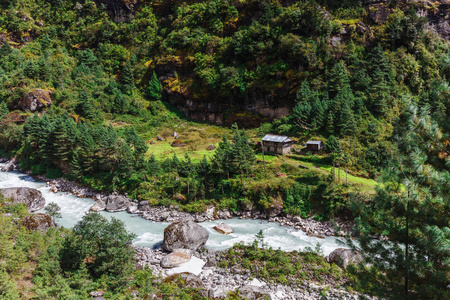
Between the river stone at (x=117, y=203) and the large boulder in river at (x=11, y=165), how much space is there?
24.7 m

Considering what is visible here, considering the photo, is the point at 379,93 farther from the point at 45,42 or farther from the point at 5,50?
the point at 5,50

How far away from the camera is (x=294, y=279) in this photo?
67.1 feet

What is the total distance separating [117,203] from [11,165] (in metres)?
26.9

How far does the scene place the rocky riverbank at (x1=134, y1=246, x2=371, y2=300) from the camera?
1866 cm

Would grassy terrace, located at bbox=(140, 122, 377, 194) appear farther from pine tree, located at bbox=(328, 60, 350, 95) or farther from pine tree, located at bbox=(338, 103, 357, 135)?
pine tree, located at bbox=(328, 60, 350, 95)

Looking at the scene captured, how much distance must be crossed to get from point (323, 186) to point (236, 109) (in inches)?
1279

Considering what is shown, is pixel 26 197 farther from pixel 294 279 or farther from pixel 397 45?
pixel 397 45

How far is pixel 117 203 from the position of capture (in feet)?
116

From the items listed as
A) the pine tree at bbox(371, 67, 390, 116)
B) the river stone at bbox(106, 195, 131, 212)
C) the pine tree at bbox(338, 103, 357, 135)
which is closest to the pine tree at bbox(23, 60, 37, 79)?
the river stone at bbox(106, 195, 131, 212)

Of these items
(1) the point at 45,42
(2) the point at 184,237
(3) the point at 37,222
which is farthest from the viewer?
(1) the point at 45,42

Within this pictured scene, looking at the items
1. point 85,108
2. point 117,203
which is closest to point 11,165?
point 85,108

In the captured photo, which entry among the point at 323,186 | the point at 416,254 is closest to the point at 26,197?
the point at 323,186

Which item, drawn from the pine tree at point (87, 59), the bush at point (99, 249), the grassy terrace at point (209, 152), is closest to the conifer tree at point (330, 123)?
the grassy terrace at point (209, 152)

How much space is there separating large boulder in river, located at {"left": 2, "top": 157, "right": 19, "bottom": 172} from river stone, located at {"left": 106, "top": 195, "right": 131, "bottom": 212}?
2470 centimetres
